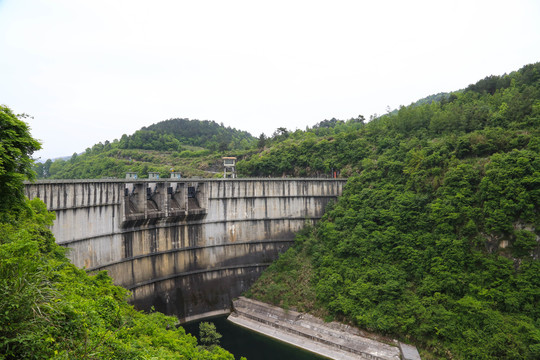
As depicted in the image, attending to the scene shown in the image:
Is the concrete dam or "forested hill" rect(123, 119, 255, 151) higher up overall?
"forested hill" rect(123, 119, 255, 151)

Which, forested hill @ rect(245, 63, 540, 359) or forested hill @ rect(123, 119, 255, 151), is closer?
forested hill @ rect(245, 63, 540, 359)

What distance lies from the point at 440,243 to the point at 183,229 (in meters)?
20.6

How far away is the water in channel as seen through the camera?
24.9m

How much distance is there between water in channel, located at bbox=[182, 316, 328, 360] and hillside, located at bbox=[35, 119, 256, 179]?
29.9 metres

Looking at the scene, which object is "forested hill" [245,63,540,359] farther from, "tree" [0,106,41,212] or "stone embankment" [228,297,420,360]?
"tree" [0,106,41,212]

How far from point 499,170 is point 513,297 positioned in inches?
338

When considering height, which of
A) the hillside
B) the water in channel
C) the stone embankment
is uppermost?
the hillside

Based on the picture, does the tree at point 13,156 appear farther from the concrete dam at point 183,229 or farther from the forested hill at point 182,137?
the forested hill at point 182,137

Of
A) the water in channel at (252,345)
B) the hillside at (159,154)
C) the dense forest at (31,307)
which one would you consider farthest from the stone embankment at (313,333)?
the hillside at (159,154)

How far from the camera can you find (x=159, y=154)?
244 feet

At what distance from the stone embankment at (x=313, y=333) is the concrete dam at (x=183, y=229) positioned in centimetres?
310

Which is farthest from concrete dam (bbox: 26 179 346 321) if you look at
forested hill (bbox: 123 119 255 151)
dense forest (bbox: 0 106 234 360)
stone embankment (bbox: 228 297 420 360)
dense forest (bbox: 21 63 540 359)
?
forested hill (bbox: 123 119 255 151)

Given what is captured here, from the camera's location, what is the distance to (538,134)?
87.8ft

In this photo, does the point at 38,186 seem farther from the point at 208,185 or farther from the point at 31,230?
the point at 208,185
